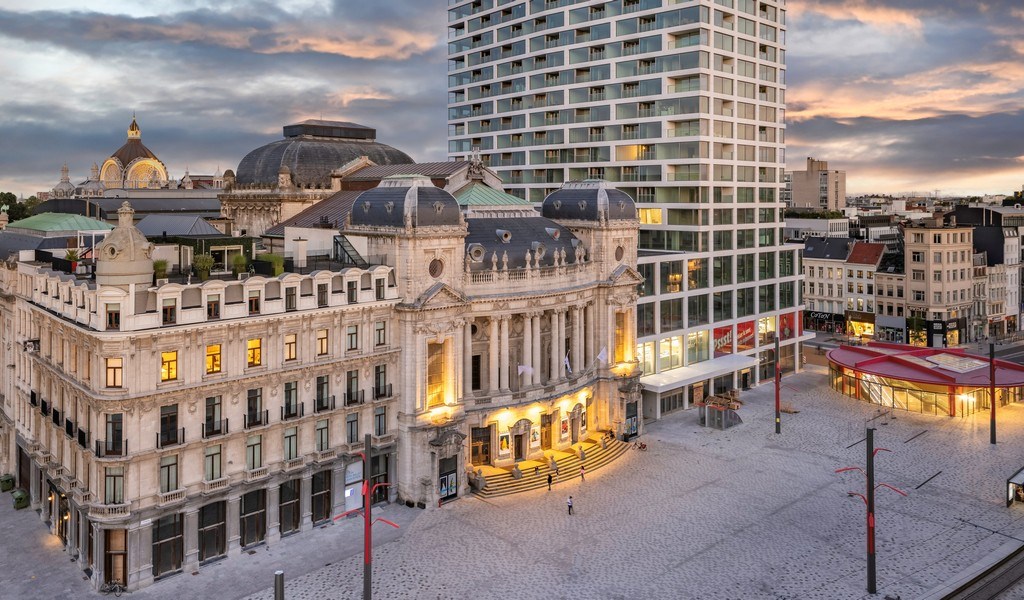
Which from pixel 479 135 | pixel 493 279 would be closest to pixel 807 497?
pixel 493 279

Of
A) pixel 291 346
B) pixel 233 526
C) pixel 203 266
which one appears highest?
pixel 203 266

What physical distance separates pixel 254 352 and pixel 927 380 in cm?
7084

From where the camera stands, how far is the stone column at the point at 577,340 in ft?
245

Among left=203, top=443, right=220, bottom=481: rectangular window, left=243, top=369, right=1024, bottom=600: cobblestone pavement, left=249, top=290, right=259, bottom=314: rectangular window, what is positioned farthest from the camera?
left=249, top=290, right=259, bottom=314: rectangular window

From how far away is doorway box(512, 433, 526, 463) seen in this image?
69.8m

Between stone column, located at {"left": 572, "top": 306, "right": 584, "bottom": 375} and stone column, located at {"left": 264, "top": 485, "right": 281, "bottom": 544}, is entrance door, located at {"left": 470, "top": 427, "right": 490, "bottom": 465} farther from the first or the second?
stone column, located at {"left": 264, "top": 485, "right": 281, "bottom": 544}

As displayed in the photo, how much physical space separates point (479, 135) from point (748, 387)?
54.1 metres

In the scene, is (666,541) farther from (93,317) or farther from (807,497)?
(93,317)

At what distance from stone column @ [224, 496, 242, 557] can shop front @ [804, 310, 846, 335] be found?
360ft

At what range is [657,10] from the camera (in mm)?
92562

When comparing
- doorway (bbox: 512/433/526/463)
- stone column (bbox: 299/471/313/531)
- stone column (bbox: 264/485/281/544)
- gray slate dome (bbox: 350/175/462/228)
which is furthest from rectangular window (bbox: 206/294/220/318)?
doorway (bbox: 512/433/526/463)

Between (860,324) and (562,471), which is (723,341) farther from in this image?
(860,324)

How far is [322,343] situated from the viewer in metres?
57.8

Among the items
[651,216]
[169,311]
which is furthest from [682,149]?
[169,311]
